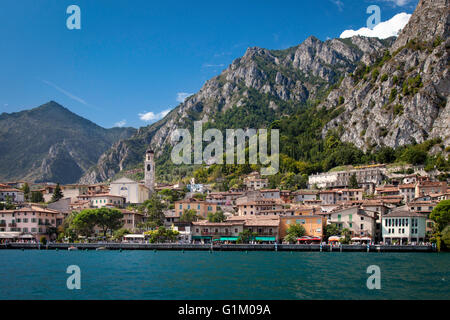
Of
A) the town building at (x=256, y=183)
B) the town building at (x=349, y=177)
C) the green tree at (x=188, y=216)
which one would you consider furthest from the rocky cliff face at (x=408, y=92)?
the green tree at (x=188, y=216)

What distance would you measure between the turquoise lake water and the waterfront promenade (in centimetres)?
1683

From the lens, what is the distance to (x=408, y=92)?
144 m

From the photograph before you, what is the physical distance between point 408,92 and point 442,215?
274 feet

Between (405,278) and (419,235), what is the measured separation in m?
39.2

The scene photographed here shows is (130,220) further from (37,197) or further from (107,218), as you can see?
(37,197)

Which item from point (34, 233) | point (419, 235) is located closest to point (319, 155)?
point (419, 235)

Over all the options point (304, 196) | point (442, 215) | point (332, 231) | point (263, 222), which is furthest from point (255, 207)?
point (442, 215)

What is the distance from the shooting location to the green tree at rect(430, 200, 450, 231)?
69625mm

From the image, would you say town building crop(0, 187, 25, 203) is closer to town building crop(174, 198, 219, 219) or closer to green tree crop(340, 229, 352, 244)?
town building crop(174, 198, 219, 219)

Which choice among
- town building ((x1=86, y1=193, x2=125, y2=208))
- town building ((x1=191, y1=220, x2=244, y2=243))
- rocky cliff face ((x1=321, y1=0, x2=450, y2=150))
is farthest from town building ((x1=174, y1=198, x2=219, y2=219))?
rocky cliff face ((x1=321, y1=0, x2=450, y2=150))

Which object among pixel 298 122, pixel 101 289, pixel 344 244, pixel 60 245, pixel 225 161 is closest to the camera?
pixel 101 289

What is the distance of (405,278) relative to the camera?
127ft

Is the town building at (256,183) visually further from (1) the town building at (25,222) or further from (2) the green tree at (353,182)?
(1) the town building at (25,222)
